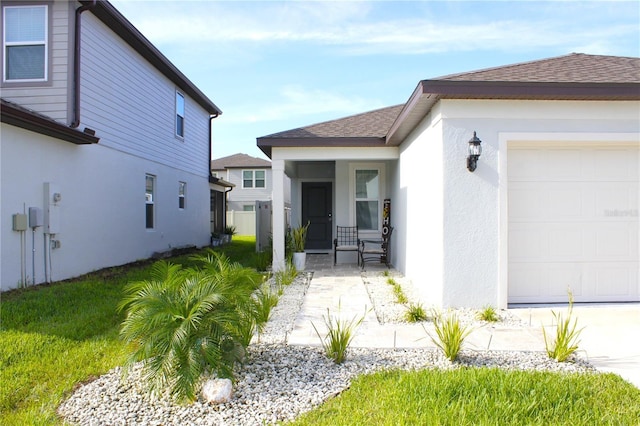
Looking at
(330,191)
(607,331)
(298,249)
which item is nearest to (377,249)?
(298,249)

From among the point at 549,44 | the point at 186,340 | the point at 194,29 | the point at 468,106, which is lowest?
the point at 186,340

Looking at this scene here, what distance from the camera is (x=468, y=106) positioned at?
5691 mm

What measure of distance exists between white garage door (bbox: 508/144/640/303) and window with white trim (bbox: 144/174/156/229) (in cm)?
947

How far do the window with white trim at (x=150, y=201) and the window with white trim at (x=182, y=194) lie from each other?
1866mm

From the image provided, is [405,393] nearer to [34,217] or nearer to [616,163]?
[616,163]

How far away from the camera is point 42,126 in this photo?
7.26 meters

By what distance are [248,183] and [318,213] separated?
46.0ft

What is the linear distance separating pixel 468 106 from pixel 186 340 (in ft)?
14.7

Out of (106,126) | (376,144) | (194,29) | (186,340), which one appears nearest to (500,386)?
(186,340)

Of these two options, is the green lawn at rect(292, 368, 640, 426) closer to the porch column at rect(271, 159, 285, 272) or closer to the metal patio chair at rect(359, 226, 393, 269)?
the porch column at rect(271, 159, 285, 272)

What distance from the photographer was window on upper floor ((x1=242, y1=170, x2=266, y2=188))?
89.1ft

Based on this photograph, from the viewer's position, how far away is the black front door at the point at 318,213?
14.0m

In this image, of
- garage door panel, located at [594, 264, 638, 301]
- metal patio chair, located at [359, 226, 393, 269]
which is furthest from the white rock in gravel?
metal patio chair, located at [359, 226, 393, 269]

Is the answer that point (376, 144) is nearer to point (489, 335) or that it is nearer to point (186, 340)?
point (489, 335)
